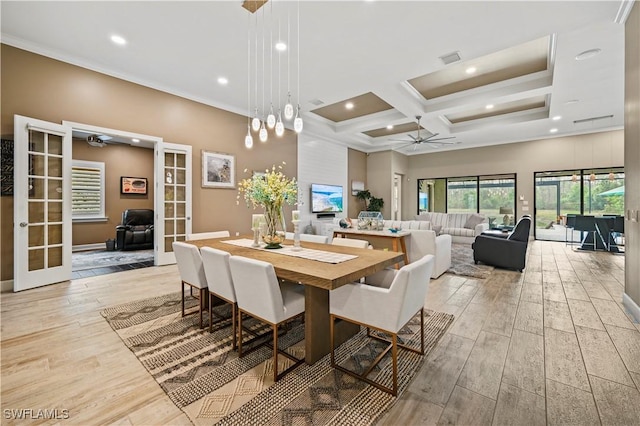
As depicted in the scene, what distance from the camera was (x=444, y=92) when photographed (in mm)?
5410

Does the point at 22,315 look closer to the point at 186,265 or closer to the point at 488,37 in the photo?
the point at 186,265

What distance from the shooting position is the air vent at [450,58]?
370 cm

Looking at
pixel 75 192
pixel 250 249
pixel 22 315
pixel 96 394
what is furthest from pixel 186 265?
pixel 75 192

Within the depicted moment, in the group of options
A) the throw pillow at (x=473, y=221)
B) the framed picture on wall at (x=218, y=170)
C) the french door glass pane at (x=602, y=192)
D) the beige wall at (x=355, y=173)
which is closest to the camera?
the framed picture on wall at (x=218, y=170)

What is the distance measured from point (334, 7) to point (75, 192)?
289 inches

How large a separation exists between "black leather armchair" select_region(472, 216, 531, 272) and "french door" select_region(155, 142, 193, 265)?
540 cm

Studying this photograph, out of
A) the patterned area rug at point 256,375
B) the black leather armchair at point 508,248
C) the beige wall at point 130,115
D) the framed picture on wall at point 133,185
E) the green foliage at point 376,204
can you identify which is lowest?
the patterned area rug at point 256,375

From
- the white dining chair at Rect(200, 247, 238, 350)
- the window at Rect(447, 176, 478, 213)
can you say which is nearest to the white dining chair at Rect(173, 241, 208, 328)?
the white dining chair at Rect(200, 247, 238, 350)

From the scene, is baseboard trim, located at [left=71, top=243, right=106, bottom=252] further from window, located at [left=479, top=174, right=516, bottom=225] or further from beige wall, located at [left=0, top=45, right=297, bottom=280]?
window, located at [left=479, top=174, right=516, bottom=225]

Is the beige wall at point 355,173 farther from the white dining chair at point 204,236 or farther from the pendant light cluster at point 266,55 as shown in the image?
the white dining chair at point 204,236

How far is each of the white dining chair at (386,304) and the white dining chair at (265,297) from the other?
0.31 metres

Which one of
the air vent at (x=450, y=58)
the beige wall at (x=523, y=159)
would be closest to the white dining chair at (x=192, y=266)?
the air vent at (x=450, y=58)

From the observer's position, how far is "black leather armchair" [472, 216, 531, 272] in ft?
14.7

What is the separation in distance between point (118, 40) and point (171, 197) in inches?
95.2
